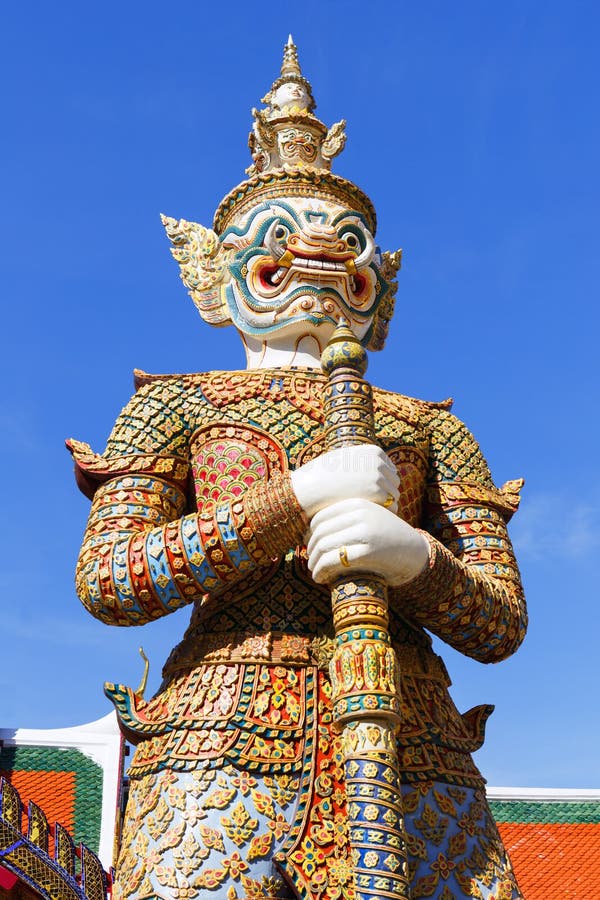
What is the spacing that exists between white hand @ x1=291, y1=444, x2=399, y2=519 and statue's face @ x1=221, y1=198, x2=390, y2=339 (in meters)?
1.22

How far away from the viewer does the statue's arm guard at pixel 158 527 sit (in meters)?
4.27

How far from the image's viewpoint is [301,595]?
4.52 m

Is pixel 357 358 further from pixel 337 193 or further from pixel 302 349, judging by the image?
pixel 337 193

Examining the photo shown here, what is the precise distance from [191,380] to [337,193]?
4.12ft

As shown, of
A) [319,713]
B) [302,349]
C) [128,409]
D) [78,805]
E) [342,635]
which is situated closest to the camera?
[342,635]

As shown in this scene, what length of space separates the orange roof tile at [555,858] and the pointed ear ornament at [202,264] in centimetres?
518

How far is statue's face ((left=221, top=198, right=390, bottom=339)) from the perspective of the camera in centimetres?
525

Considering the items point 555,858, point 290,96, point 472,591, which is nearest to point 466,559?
point 472,591

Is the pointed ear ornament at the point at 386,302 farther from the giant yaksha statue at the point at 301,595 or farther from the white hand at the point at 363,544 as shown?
the white hand at the point at 363,544

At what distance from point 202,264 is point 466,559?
2.06 metres

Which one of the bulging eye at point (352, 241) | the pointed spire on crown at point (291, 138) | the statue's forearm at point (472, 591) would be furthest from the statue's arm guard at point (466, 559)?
the pointed spire on crown at point (291, 138)

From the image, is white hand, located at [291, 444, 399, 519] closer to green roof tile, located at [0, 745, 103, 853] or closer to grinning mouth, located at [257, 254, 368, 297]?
grinning mouth, located at [257, 254, 368, 297]

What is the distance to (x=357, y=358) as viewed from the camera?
4.49m

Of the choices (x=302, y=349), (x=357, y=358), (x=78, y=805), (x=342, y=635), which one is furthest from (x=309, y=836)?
(x=78, y=805)
